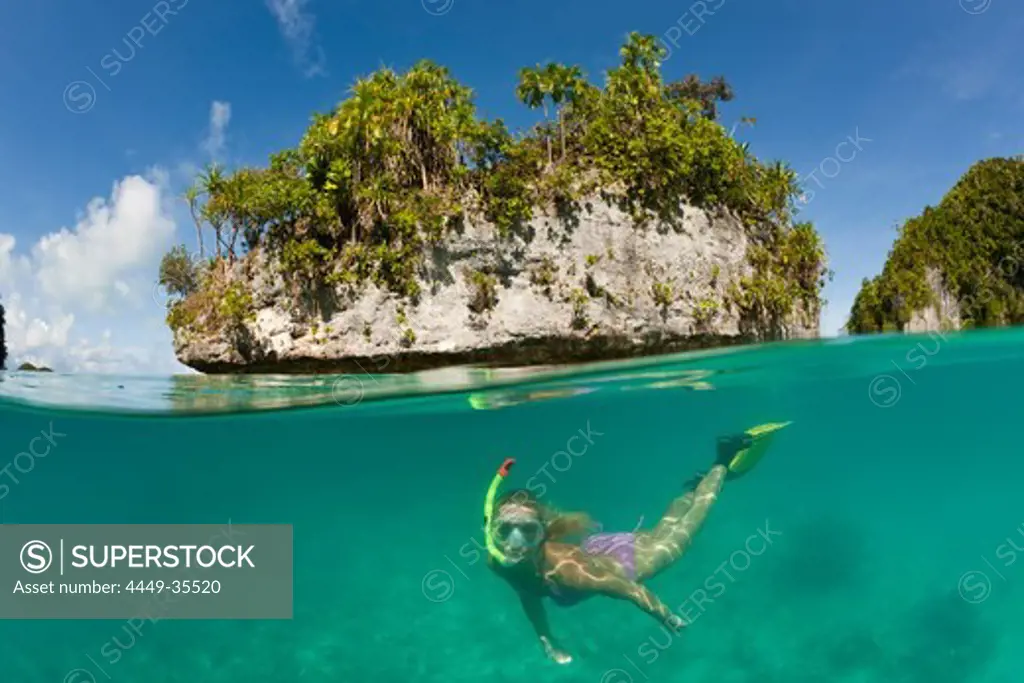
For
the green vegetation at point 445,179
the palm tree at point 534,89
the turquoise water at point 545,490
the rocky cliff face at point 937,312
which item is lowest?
the turquoise water at point 545,490

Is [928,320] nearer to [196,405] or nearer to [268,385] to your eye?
[268,385]

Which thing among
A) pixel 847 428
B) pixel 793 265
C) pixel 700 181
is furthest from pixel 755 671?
pixel 847 428

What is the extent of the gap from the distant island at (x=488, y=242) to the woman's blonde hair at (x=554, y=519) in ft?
15.7

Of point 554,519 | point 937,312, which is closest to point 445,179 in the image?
point 554,519

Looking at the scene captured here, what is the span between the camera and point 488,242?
13523mm

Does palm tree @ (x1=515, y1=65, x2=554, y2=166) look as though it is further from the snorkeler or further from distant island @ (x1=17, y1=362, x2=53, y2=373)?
distant island @ (x1=17, y1=362, x2=53, y2=373)

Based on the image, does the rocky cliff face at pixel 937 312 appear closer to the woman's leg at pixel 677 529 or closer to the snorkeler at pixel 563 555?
the woman's leg at pixel 677 529

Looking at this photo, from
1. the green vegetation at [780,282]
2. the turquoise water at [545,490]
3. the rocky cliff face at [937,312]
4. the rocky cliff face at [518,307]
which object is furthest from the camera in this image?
the rocky cliff face at [937,312]

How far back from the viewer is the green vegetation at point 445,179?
12.8 m

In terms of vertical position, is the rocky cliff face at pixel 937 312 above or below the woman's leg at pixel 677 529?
above

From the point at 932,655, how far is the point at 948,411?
848 inches

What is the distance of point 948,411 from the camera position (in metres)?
30.2

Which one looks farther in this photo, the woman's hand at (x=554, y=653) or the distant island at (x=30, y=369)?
the distant island at (x=30, y=369)

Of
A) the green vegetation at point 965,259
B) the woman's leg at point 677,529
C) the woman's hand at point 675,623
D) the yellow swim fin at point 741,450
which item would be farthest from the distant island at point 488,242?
the woman's hand at point 675,623
